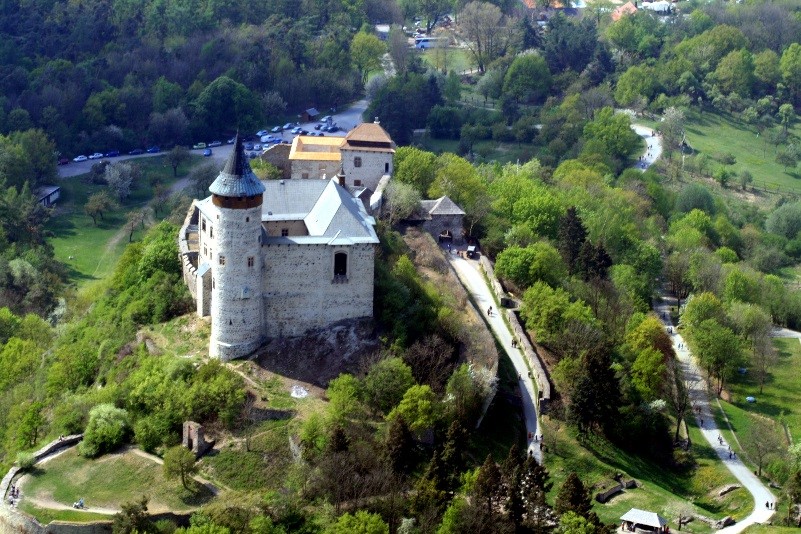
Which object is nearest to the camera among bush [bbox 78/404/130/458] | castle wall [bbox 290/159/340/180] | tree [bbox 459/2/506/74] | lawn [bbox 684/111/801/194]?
bush [bbox 78/404/130/458]

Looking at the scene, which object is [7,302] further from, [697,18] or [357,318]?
[697,18]

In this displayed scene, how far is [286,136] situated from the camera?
129500mm

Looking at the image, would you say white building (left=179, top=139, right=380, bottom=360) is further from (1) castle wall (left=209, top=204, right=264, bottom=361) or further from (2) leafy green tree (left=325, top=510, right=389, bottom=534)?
(2) leafy green tree (left=325, top=510, right=389, bottom=534)

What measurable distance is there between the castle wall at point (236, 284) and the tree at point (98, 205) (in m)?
49.7

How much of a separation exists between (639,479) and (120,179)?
66.3 meters

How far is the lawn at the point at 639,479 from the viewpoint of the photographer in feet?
199

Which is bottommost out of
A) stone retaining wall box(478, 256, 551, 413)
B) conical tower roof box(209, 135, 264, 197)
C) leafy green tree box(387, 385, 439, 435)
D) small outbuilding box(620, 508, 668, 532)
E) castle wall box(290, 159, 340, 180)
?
small outbuilding box(620, 508, 668, 532)

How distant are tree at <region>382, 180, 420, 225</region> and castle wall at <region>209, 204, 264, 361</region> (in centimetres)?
1696

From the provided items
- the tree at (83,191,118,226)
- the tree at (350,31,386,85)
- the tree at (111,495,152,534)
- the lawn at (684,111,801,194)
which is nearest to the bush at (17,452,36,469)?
the tree at (111,495,152,534)

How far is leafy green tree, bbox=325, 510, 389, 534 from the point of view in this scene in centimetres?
5375

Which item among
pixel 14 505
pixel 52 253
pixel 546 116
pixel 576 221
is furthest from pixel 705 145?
pixel 14 505

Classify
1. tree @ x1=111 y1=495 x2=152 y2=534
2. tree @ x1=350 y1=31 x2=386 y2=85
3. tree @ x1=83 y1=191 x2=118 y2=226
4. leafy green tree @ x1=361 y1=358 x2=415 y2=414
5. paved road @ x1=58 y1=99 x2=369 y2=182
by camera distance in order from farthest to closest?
tree @ x1=350 y1=31 x2=386 y2=85
paved road @ x1=58 y1=99 x2=369 y2=182
tree @ x1=83 y1=191 x2=118 y2=226
leafy green tree @ x1=361 y1=358 x2=415 y2=414
tree @ x1=111 y1=495 x2=152 y2=534

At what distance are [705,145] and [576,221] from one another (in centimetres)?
5721

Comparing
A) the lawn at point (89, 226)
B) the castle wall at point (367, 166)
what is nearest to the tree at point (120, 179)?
the lawn at point (89, 226)
